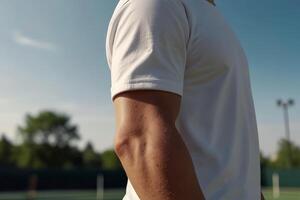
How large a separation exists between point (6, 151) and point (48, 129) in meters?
12.4

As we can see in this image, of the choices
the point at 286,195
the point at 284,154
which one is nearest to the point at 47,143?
the point at 284,154

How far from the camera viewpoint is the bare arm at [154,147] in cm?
105

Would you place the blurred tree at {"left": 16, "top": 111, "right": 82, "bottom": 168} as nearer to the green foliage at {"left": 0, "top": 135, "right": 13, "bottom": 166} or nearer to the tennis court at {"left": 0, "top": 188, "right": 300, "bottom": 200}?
the green foliage at {"left": 0, "top": 135, "right": 13, "bottom": 166}

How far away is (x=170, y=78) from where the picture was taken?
1149mm

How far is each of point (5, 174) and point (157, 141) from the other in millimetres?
36975

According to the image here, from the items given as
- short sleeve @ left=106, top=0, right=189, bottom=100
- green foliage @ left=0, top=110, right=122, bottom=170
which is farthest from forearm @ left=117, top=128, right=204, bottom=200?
green foliage @ left=0, top=110, right=122, bottom=170

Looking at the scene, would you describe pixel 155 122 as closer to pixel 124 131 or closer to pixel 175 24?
pixel 124 131

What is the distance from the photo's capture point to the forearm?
1045 mm

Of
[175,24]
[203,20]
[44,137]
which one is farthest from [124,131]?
[44,137]

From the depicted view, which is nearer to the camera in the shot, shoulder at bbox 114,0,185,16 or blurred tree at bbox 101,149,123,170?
shoulder at bbox 114,0,185,16

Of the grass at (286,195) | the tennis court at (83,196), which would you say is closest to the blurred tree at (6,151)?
the tennis court at (83,196)

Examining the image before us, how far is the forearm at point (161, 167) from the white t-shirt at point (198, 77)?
14cm

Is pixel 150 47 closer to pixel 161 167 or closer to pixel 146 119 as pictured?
pixel 146 119

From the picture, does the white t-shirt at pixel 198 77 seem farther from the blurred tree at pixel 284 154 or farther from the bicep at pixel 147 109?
the blurred tree at pixel 284 154
